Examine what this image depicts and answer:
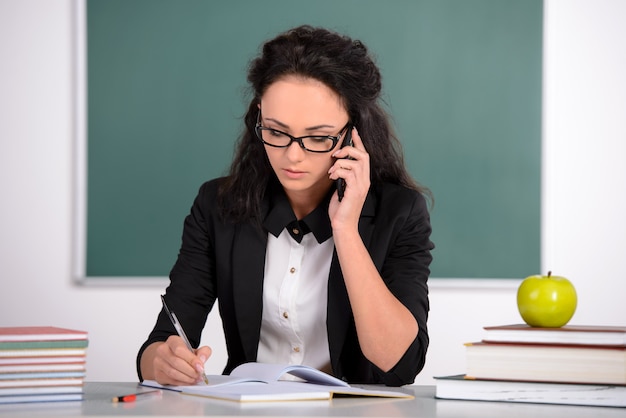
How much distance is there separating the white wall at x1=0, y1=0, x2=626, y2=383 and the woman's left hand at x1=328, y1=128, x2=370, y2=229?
61.7 inches

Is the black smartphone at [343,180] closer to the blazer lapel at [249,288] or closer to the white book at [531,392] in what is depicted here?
the blazer lapel at [249,288]

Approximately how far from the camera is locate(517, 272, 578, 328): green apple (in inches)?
56.1

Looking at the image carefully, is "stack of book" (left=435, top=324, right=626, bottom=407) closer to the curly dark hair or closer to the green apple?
the green apple

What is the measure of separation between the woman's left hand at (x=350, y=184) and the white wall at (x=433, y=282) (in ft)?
5.14

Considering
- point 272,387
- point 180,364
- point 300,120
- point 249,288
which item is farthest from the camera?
point 249,288

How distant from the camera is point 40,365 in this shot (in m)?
1.31

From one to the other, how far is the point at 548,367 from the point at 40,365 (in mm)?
818

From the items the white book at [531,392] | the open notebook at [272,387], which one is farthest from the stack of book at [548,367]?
the open notebook at [272,387]

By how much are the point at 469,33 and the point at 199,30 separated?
1154 millimetres

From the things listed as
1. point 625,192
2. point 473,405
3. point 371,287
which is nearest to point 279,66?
point 371,287

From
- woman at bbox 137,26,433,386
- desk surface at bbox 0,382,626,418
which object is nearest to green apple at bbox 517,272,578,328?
desk surface at bbox 0,382,626,418

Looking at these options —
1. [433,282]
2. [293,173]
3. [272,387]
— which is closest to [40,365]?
[272,387]

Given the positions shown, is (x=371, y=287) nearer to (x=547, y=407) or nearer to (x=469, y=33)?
(x=547, y=407)

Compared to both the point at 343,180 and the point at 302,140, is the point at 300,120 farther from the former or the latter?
the point at 343,180
